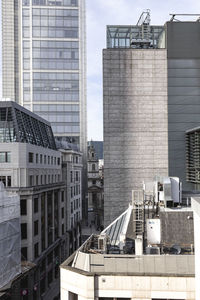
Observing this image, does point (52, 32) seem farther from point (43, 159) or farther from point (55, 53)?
point (43, 159)

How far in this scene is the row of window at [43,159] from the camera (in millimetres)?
49719

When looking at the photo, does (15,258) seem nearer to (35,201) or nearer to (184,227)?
(35,201)

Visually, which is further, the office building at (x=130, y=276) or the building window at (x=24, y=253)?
the building window at (x=24, y=253)

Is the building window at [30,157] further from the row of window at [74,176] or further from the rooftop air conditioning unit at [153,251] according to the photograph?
the rooftop air conditioning unit at [153,251]

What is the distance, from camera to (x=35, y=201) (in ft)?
165

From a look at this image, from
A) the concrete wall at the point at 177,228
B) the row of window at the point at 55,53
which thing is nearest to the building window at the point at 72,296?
the concrete wall at the point at 177,228

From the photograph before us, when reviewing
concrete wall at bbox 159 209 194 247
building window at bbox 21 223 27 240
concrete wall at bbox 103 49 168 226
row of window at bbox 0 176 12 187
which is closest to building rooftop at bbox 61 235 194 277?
concrete wall at bbox 159 209 194 247

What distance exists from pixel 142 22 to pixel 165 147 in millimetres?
18394

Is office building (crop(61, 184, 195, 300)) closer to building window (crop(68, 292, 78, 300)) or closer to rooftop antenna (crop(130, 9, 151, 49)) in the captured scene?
building window (crop(68, 292, 78, 300))

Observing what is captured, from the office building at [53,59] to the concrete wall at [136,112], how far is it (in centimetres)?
6464

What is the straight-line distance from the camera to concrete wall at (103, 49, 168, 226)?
130 feet

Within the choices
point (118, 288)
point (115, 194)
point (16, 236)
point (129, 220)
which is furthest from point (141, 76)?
point (118, 288)

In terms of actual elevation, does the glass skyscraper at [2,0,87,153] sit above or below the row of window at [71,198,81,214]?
above

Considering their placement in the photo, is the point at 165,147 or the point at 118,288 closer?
the point at 118,288
